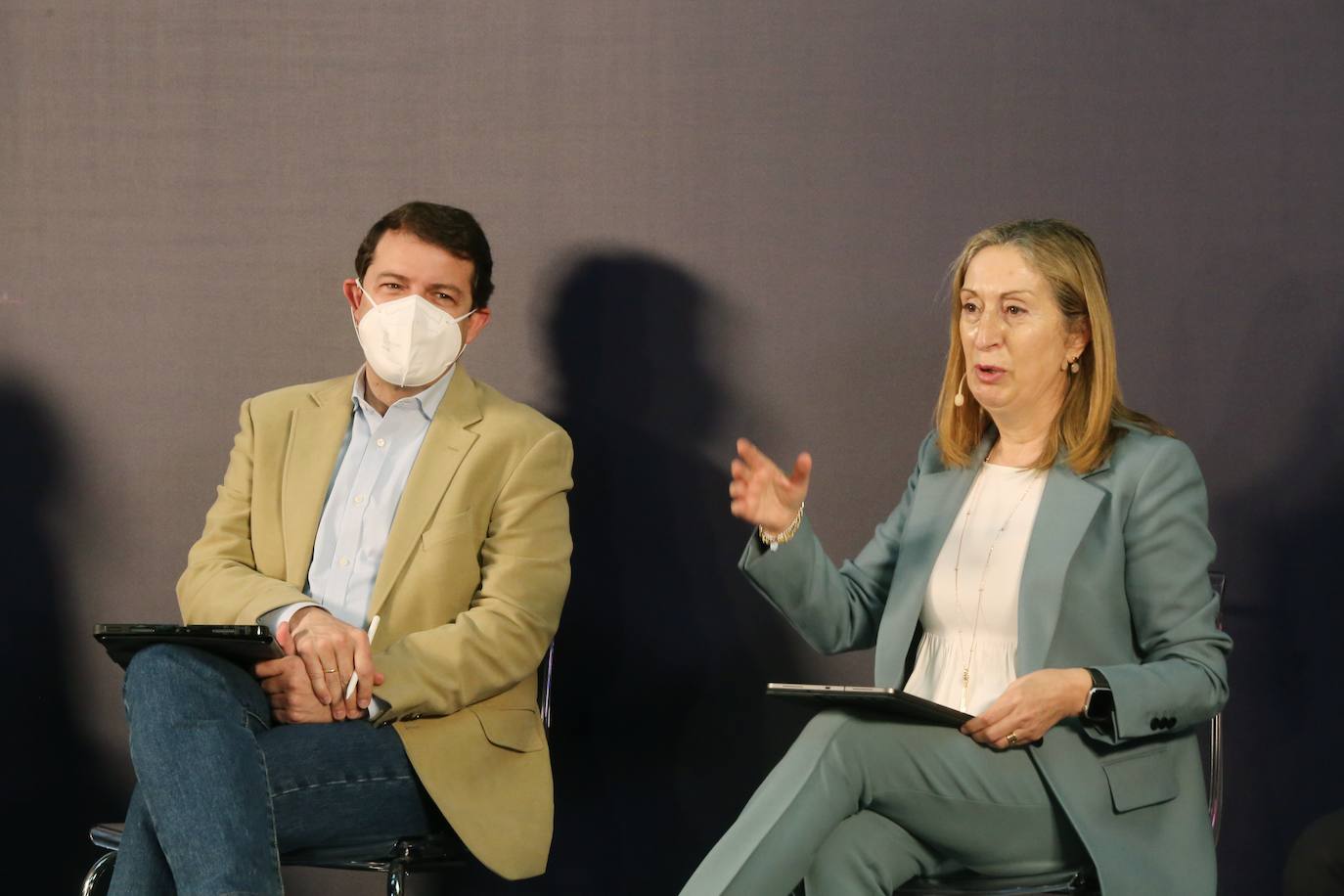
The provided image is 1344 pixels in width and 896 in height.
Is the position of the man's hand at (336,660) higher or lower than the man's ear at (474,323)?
lower

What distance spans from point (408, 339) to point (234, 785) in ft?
3.23

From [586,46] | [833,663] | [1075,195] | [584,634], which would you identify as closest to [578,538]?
[584,634]

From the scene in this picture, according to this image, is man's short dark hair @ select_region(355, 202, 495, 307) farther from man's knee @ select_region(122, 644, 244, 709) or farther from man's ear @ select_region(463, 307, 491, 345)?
man's knee @ select_region(122, 644, 244, 709)

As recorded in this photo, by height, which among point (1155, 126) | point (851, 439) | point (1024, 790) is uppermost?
point (1155, 126)

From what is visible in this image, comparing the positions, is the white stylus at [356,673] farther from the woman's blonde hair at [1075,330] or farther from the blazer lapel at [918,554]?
the woman's blonde hair at [1075,330]

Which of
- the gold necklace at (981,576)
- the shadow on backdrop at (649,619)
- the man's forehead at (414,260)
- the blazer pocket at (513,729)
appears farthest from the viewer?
the shadow on backdrop at (649,619)

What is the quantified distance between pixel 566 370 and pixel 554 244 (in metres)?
0.29

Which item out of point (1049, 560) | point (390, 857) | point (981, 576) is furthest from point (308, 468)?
point (1049, 560)

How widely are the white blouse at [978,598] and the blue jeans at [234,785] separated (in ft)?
3.11

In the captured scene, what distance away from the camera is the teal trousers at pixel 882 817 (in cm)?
217

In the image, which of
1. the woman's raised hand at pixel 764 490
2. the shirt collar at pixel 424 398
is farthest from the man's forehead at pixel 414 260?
the woman's raised hand at pixel 764 490

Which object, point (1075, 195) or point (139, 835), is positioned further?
point (1075, 195)

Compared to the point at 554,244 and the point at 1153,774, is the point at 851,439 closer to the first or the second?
the point at 554,244

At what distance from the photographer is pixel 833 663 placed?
339cm
